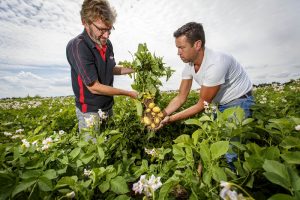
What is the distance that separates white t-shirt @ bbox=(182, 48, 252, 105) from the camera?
3.02m

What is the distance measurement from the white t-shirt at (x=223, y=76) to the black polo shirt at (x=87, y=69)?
4.08 ft

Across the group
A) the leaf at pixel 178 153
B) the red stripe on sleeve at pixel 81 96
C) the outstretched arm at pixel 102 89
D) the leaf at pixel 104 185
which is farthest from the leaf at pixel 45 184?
the red stripe on sleeve at pixel 81 96

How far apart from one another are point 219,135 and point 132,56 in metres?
1.88

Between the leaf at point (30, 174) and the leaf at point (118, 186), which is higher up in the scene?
the leaf at point (30, 174)

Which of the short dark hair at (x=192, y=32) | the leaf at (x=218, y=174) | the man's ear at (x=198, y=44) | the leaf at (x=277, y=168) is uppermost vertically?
the short dark hair at (x=192, y=32)

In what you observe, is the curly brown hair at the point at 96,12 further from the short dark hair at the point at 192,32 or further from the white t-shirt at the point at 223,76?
the white t-shirt at the point at 223,76

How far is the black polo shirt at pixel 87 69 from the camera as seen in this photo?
9.86 feet

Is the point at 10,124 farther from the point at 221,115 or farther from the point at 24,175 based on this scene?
the point at 221,115

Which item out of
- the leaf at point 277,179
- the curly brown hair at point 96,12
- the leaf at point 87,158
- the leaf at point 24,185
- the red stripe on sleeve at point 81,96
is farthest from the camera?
the red stripe on sleeve at point 81,96

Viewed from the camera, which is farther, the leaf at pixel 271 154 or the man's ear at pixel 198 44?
the man's ear at pixel 198 44

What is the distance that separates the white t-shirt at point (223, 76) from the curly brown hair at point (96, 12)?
4.34 ft

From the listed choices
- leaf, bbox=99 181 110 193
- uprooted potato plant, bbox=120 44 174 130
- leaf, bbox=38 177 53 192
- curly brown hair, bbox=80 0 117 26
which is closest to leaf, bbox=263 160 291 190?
leaf, bbox=99 181 110 193

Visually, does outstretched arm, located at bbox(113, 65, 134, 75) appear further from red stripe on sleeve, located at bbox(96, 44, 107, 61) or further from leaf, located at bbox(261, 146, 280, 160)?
leaf, located at bbox(261, 146, 280, 160)

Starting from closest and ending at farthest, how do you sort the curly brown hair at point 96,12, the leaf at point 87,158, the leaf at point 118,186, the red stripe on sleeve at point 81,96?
the leaf at point 118,186
the leaf at point 87,158
the curly brown hair at point 96,12
the red stripe on sleeve at point 81,96
